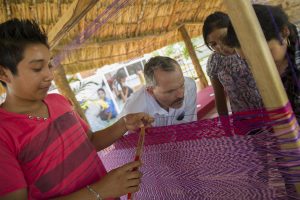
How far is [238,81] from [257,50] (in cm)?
81

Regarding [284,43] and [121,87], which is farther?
[121,87]

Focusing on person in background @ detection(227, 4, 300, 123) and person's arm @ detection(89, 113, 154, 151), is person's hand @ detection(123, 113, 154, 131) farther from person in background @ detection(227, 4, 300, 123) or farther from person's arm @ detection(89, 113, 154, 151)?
person in background @ detection(227, 4, 300, 123)

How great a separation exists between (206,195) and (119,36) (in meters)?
2.46

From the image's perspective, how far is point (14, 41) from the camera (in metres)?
0.88

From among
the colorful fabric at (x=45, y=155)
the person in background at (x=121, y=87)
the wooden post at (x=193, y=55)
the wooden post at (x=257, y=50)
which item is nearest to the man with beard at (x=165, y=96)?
the colorful fabric at (x=45, y=155)

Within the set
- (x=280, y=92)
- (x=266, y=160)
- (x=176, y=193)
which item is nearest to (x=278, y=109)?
(x=280, y=92)

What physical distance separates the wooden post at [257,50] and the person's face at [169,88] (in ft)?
2.34

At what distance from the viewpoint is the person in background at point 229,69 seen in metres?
1.37

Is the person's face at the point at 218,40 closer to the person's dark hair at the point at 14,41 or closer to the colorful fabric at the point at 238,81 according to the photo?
the colorful fabric at the point at 238,81

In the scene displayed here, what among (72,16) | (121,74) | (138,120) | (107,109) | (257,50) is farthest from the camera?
(107,109)

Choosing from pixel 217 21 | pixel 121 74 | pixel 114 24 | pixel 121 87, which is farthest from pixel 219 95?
pixel 121 87

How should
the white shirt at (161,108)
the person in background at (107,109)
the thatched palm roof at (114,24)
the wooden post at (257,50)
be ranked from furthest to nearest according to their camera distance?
the person in background at (107,109), the thatched palm roof at (114,24), the white shirt at (161,108), the wooden post at (257,50)

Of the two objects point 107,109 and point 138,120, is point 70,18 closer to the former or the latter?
point 138,120

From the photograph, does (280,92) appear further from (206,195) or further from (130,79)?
(130,79)
